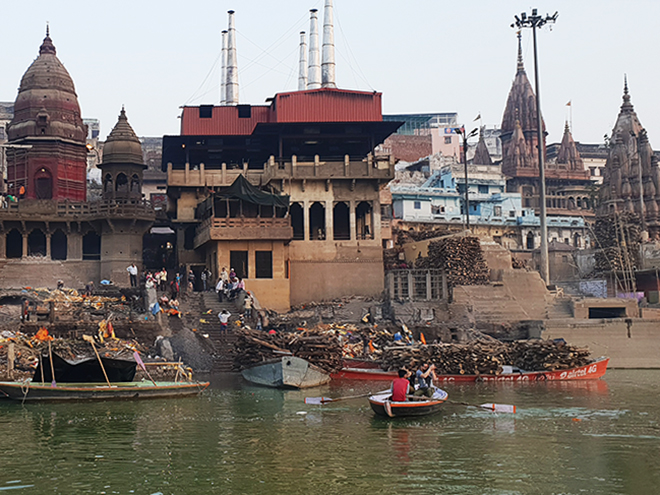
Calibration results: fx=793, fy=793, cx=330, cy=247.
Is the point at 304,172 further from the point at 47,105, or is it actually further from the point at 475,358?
the point at 475,358

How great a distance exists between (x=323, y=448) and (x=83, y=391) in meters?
9.45

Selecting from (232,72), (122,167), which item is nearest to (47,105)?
(122,167)

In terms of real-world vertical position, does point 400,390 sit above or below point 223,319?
below

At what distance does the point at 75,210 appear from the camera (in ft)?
148

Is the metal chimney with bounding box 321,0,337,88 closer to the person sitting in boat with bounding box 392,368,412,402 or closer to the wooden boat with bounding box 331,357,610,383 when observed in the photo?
the wooden boat with bounding box 331,357,610,383

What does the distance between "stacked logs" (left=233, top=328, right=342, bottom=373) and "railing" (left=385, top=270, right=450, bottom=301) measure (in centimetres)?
1060

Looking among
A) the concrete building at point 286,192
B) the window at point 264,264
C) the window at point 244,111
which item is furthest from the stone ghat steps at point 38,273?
the window at point 244,111

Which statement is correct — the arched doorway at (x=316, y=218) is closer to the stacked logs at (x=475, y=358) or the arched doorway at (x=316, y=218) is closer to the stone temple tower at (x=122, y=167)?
the stone temple tower at (x=122, y=167)

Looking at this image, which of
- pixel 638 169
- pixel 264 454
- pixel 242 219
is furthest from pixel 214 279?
pixel 638 169

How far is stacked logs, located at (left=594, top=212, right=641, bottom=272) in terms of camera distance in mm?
47281

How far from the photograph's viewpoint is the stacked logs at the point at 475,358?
2964 cm

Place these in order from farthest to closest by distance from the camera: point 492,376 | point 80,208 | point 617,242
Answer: point 617,242 < point 80,208 < point 492,376

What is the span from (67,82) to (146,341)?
26.0m

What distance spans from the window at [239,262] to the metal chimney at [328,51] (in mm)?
17123
